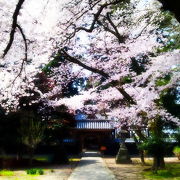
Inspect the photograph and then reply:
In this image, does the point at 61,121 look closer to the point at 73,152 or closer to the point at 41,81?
the point at 41,81

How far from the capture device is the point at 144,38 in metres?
12.5

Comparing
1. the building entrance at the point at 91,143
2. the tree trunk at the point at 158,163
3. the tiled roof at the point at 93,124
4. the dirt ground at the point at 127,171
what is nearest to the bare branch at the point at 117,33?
the tree trunk at the point at 158,163

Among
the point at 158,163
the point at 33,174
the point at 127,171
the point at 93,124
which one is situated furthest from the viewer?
the point at 93,124

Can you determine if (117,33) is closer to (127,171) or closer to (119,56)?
(119,56)

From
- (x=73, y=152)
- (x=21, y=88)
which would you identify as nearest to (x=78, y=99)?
(x=21, y=88)

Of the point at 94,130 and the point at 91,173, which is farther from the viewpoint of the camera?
the point at 94,130

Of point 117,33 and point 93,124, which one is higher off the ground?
point 117,33

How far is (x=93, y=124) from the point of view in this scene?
30.5 meters

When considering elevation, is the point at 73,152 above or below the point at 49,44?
below

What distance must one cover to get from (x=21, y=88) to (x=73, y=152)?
12.9m

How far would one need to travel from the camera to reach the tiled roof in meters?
29.7

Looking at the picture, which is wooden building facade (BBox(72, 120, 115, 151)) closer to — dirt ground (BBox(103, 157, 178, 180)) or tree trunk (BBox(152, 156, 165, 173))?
dirt ground (BBox(103, 157, 178, 180))

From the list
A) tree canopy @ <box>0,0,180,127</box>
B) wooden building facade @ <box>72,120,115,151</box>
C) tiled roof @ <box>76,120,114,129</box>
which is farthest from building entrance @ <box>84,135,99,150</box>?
tree canopy @ <box>0,0,180,127</box>

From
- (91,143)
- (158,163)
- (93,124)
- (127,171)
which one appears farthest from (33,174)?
(91,143)
